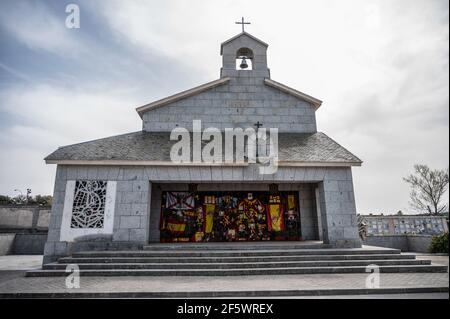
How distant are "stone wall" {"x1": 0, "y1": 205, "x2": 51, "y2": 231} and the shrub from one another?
2323 centimetres

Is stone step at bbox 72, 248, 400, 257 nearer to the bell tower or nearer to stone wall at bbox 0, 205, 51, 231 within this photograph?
the bell tower

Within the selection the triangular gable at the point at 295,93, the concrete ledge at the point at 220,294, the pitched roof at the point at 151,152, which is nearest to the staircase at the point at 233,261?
the concrete ledge at the point at 220,294

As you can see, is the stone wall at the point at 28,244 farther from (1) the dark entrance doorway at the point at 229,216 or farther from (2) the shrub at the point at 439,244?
(2) the shrub at the point at 439,244

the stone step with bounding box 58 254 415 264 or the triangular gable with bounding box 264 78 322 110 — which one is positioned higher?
the triangular gable with bounding box 264 78 322 110

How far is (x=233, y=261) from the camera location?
30.3 feet

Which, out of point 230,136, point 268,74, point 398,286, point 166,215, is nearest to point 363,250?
point 398,286

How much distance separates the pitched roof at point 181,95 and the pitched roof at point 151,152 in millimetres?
1608

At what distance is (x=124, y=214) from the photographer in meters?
10.8

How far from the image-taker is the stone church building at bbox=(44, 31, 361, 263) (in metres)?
10.7

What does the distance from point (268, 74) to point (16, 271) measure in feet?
46.0

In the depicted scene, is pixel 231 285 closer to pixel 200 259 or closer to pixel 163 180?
pixel 200 259

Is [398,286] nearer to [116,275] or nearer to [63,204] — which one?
[116,275]

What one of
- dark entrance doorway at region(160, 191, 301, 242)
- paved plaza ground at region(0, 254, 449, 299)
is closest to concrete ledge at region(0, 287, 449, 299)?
paved plaza ground at region(0, 254, 449, 299)

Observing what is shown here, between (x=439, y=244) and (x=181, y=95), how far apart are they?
14.7m
